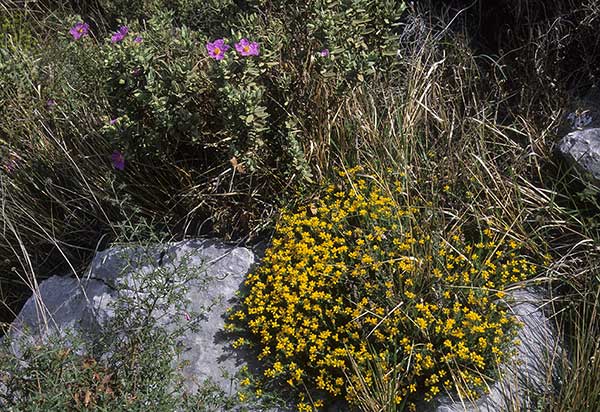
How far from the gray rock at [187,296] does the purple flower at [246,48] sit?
3.05ft

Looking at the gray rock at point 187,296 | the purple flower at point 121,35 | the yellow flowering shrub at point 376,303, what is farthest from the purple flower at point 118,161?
the yellow flowering shrub at point 376,303

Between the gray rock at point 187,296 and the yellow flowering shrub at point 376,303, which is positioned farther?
the gray rock at point 187,296

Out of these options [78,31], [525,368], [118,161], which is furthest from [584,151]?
[78,31]

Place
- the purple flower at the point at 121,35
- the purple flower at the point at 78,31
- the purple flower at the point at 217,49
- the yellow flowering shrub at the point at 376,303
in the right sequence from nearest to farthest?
the yellow flowering shrub at the point at 376,303 → the purple flower at the point at 217,49 → the purple flower at the point at 121,35 → the purple flower at the point at 78,31

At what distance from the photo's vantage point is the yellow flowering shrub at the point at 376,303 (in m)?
3.28

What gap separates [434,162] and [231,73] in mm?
1183

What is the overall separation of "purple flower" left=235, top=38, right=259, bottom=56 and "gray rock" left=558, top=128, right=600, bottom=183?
5.31 ft

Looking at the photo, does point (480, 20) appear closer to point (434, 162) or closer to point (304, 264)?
point (434, 162)

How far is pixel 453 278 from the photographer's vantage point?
346 cm

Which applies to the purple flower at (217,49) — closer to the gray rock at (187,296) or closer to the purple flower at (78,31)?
the gray rock at (187,296)

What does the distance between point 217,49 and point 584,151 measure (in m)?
1.83

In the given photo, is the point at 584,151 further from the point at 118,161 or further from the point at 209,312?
the point at 118,161

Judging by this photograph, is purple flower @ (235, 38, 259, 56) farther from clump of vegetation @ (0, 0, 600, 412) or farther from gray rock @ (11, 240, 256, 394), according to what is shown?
gray rock @ (11, 240, 256, 394)

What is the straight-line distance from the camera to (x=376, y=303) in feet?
11.2
